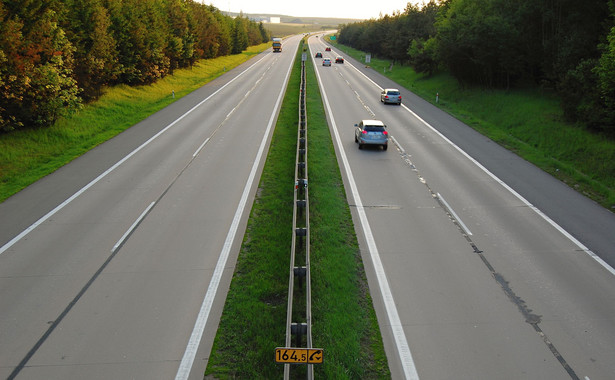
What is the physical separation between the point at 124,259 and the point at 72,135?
16107mm

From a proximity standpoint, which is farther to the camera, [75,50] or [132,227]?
[75,50]

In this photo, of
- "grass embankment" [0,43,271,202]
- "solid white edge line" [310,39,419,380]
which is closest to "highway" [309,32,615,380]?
"solid white edge line" [310,39,419,380]

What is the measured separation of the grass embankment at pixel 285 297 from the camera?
7.67 metres

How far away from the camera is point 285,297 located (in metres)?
9.70

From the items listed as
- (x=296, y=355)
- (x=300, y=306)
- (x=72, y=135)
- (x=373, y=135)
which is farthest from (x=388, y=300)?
(x=72, y=135)

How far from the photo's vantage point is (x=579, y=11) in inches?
1102

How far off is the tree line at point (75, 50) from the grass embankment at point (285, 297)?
Result: 13914 millimetres

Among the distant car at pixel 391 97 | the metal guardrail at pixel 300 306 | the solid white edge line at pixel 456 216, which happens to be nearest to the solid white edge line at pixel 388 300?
the metal guardrail at pixel 300 306

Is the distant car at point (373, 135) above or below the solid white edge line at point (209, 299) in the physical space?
above

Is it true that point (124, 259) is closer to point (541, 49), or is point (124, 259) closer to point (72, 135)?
point (72, 135)

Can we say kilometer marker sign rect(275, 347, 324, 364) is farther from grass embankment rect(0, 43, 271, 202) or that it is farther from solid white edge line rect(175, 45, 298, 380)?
grass embankment rect(0, 43, 271, 202)

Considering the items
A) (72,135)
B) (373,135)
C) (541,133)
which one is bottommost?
(72,135)

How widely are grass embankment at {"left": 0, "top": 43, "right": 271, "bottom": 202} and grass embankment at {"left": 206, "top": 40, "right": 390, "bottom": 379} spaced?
10130 mm

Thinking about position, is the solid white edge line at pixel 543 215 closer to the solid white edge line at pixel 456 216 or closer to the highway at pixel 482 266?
the highway at pixel 482 266
